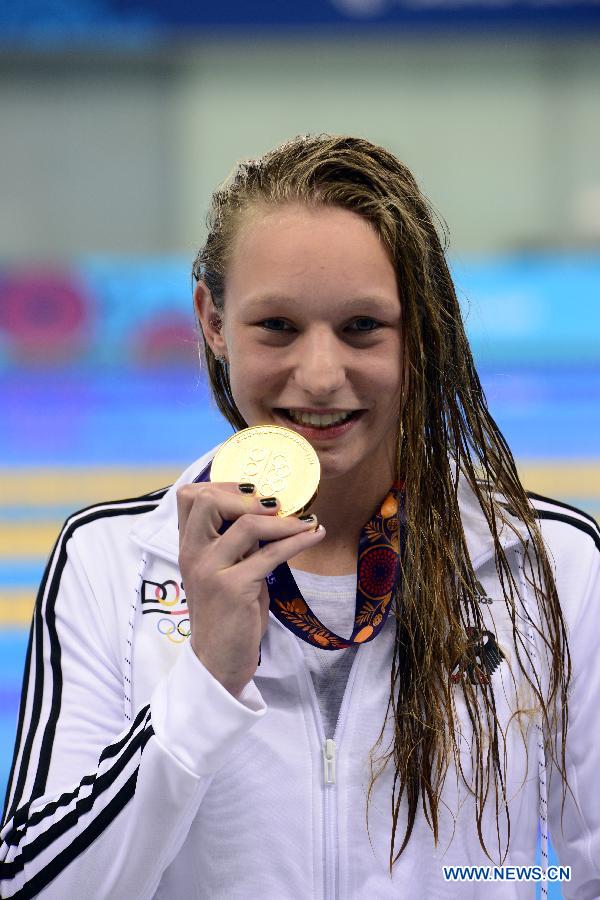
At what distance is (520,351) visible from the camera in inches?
417

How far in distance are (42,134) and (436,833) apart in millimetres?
12772

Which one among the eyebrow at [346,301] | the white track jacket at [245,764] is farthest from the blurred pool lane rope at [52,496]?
the eyebrow at [346,301]

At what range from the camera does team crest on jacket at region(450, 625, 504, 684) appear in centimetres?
151

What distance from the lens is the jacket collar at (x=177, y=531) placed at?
156 centimetres

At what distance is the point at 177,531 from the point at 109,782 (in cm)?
37

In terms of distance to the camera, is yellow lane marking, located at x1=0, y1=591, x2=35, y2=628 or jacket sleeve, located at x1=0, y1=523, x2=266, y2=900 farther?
yellow lane marking, located at x1=0, y1=591, x2=35, y2=628

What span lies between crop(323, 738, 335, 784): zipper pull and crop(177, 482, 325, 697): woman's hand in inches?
8.7

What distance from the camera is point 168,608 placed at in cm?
154

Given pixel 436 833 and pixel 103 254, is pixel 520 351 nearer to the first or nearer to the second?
pixel 103 254

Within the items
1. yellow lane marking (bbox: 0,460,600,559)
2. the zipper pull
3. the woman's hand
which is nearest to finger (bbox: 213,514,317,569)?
the woman's hand

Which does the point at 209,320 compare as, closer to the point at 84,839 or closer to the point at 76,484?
the point at 84,839

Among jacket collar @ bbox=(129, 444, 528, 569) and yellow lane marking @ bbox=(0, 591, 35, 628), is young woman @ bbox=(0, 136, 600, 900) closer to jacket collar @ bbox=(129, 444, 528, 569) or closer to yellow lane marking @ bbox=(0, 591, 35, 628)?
jacket collar @ bbox=(129, 444, 528, 569)

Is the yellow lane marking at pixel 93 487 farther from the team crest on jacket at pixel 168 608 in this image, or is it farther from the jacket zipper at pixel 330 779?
the jacket zipper at pixel 330 779

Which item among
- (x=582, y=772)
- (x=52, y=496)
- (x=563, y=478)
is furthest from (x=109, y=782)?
(x=563, y=478)
